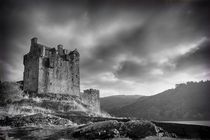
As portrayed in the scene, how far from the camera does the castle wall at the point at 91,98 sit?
187 ft

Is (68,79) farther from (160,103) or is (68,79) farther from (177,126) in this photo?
(160,103)

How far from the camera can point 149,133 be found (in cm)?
1479

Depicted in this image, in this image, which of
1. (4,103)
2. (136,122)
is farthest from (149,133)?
(4,103)

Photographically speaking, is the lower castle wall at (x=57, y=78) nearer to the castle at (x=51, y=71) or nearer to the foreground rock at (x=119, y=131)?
the castle at (x=51, y=71)

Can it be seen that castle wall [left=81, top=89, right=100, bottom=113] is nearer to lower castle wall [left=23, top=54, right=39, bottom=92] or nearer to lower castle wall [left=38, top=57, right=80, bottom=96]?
lower castle wall [left=38, top=57, right=80, bottom=96]

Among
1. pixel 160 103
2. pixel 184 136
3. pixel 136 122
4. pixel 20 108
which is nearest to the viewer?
pixel 184 136

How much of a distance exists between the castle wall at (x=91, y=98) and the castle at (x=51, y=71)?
326mm

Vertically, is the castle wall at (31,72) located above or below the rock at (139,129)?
above

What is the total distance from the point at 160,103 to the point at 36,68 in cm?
16045

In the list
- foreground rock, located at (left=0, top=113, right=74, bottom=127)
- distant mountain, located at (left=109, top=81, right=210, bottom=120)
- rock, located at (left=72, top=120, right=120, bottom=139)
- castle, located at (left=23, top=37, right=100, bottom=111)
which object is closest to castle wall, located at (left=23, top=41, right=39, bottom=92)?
castle, located at (left=23, top=37, right=100, bottom=111)

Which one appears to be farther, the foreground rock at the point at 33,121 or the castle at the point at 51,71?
the castle at the point at 51,71

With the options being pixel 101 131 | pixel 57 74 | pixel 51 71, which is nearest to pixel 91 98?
pixel 57 74

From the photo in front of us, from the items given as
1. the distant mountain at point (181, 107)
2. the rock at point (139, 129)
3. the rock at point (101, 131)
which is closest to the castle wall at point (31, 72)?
the rock at point (101, 131)

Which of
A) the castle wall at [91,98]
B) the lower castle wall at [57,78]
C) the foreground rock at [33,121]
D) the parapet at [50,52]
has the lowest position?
the foreground rock at [33,121]
